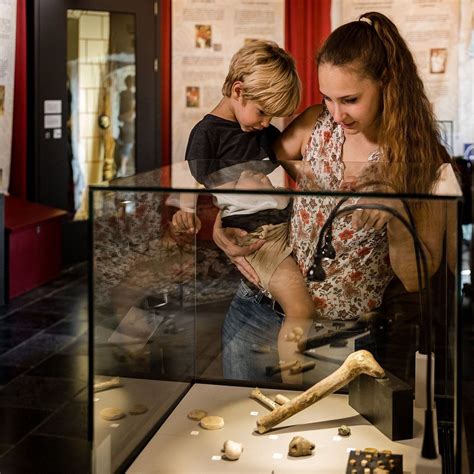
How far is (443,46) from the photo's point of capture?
809cm

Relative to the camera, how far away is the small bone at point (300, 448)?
1773mm

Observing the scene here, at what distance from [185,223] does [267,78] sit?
1043 mm

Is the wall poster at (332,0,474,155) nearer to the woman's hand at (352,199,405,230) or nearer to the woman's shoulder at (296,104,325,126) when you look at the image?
the woman's shoulder at (296,104,325,126)

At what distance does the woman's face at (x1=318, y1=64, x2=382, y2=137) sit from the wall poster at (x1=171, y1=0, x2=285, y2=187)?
6.22m

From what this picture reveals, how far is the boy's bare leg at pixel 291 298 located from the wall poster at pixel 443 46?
640 cm

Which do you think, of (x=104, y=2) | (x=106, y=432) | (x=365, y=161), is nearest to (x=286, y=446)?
(x=106, y=432)

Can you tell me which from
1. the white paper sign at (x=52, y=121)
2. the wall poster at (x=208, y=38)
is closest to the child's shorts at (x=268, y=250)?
the white paper sign at (x=52, y=121)

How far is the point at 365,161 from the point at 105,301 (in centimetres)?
77

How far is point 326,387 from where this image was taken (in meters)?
1.91

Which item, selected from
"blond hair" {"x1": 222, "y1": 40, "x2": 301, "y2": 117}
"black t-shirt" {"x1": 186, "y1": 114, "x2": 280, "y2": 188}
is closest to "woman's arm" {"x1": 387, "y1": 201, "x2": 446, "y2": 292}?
"black t-shirt" {"x1": 186, "y1": 114, "x2": 280, "y2": 188}

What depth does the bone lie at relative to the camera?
6.05 ft

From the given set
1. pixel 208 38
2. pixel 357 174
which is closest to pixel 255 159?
pixel 357 174

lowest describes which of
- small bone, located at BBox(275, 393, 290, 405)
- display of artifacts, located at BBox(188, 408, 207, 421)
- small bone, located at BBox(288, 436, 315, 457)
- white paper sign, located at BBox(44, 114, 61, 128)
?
small bone, located at BBox(288, 436, 315, 457)

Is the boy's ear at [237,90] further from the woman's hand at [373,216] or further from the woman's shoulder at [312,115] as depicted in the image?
the woman's hand at [373,216]
